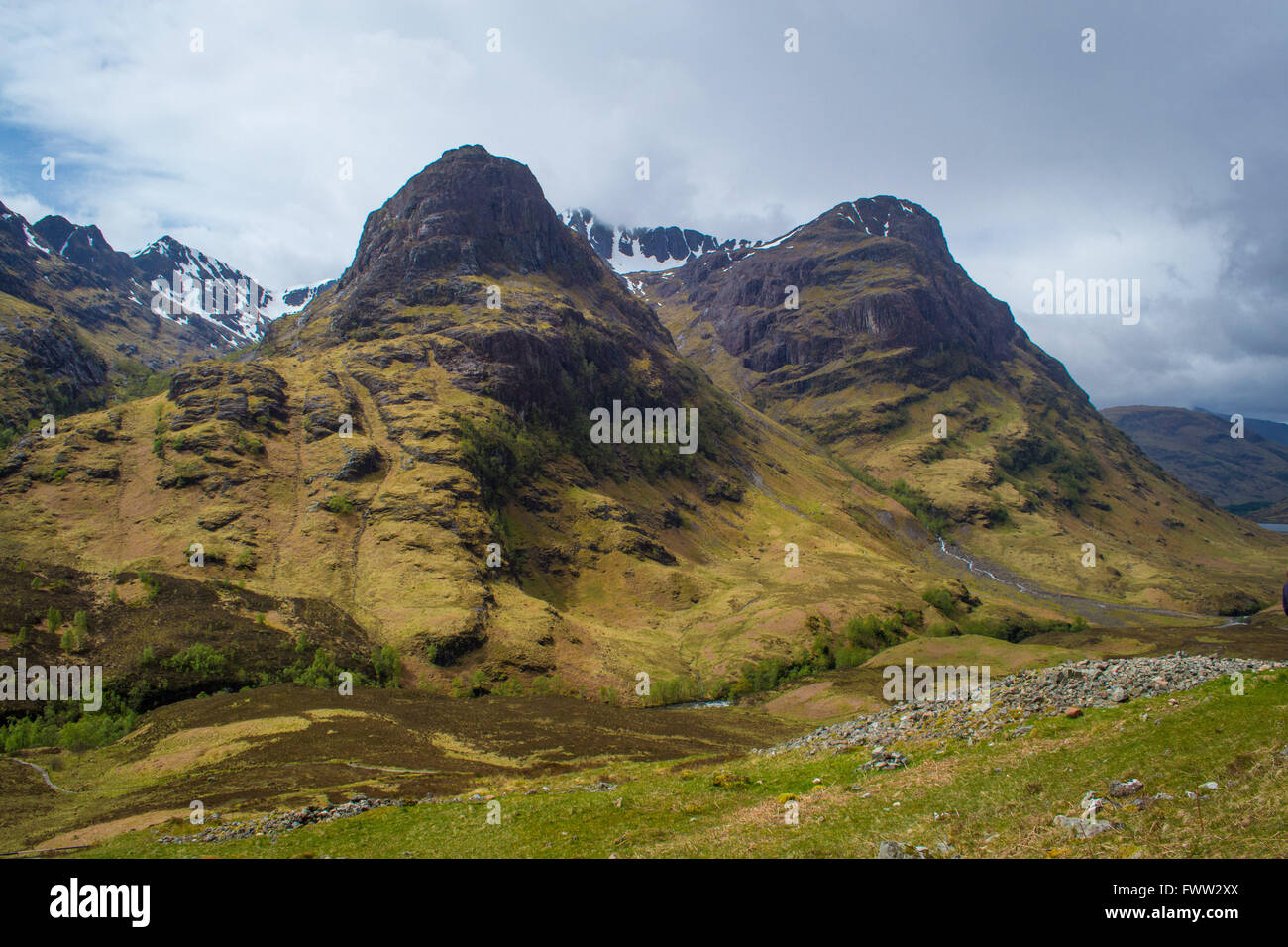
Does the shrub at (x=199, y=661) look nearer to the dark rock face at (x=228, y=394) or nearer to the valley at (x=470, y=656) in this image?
the valley at (x=470, y=656)

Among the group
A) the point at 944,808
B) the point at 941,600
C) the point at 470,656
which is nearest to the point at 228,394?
the point at 470,656

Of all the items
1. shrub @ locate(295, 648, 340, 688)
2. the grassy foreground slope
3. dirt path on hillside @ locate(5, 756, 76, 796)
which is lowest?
dirt path on hillside @ locate(5, 756, 76, 796)

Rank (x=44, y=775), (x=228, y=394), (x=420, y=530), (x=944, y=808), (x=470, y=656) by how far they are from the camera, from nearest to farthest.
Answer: (x=944, y=808)
(x=44, y=775)
(x=470, y=656)
(x=420, y=530)
(x=228, y=394)

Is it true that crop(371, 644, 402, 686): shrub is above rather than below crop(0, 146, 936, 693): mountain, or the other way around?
below

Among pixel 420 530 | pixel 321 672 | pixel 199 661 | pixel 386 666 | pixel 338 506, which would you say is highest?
pixel 338 506

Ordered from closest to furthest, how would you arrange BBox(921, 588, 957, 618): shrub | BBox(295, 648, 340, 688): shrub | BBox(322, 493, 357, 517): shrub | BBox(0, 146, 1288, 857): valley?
1. BBox(0, 146, 1288, 857): valley
2. BBox(295, 648, 340, 688): shrub
3. BBox(322, 493, 357, 517): shrub
4. BBox(921, 588, 957, 618): shrub

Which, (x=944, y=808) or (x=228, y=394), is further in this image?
(x=228, y=394)

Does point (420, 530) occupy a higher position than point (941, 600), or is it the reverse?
point (420, 530)

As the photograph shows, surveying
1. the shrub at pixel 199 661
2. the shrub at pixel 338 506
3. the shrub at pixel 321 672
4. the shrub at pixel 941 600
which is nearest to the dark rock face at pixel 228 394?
the shrub at pixel 338 506

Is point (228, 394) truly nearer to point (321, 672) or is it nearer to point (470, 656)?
point (321, 672)

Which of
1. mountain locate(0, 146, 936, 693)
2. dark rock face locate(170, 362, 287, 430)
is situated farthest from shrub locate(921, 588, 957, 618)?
dark rock face locate(170, 362, 287, 430)

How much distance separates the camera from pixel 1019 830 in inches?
690

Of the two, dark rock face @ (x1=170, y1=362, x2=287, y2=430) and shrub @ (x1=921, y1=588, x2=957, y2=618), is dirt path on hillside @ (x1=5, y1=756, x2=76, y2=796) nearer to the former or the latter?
dark rock face @ (x1=170, y1=362, x2=287, y2=430)
